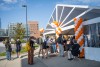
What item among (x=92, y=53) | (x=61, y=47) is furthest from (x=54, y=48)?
(x=92, y=53)

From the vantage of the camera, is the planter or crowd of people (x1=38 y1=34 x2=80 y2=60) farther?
crowd of people (x1=38 y1=34 x2=80 y2=60)

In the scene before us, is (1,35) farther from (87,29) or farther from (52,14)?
(87,29)

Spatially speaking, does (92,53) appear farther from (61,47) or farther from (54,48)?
(54,48)

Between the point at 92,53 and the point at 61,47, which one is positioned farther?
the point at 61,47

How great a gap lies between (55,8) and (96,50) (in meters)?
16.9

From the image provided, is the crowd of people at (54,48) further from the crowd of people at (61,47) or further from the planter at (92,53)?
the planter at (92,53)

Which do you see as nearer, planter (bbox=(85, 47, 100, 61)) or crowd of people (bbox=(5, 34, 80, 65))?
planter (bbox=(85, 47, 100, 61))

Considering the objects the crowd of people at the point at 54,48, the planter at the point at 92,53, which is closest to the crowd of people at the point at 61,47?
the crowd of people at the point at 54,48

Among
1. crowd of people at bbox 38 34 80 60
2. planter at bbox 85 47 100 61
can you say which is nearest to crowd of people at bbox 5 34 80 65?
crowd of people at bbox 38 34 80 60

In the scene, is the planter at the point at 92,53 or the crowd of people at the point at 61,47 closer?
the planter at the point at 92,53

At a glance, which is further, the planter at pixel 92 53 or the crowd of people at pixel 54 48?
the crowd of people at pixel 54 48

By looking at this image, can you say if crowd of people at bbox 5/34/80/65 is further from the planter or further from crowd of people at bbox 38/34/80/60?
the planter

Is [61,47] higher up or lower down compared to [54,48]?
higher up

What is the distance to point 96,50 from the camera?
14.2 meters
